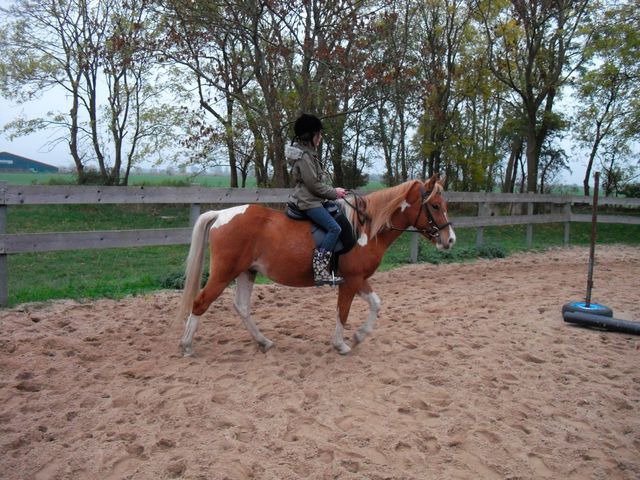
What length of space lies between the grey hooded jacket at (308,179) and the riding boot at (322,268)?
0.49 metres

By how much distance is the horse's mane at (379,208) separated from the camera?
5.34 metres

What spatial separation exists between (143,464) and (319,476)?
108 cm

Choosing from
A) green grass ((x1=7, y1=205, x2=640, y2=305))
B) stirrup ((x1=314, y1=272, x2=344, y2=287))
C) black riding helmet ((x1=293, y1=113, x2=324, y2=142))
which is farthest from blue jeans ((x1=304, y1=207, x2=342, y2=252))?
green grass ((x1=7, y1=205, x2=640, y2=305))

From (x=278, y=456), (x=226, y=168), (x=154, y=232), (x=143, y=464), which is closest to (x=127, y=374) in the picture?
(x=143, y=464)

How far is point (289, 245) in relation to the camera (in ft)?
17.0

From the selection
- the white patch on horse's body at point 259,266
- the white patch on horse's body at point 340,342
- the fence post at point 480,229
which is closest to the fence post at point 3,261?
the white patch on horse's body at point 259,266

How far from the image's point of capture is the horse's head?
5418mm

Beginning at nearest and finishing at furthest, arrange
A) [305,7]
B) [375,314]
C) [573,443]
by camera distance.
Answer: [573,443] → [375,314] → [305,7]

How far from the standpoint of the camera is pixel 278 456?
10.5 feet

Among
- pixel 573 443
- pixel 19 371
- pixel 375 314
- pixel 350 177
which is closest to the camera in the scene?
pixel 573 443

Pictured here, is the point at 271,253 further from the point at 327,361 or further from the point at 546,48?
the point at 546,48

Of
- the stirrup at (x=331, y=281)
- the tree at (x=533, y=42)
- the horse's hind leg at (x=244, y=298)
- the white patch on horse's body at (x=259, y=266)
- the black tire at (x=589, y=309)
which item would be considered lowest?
the black tire at (x=589, y=309)

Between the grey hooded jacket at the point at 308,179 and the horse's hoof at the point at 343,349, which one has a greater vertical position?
the grey hooded jacket at the point at 308,179

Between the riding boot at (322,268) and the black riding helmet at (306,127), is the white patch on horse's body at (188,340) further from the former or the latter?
the black riding helmet at (306,127)
